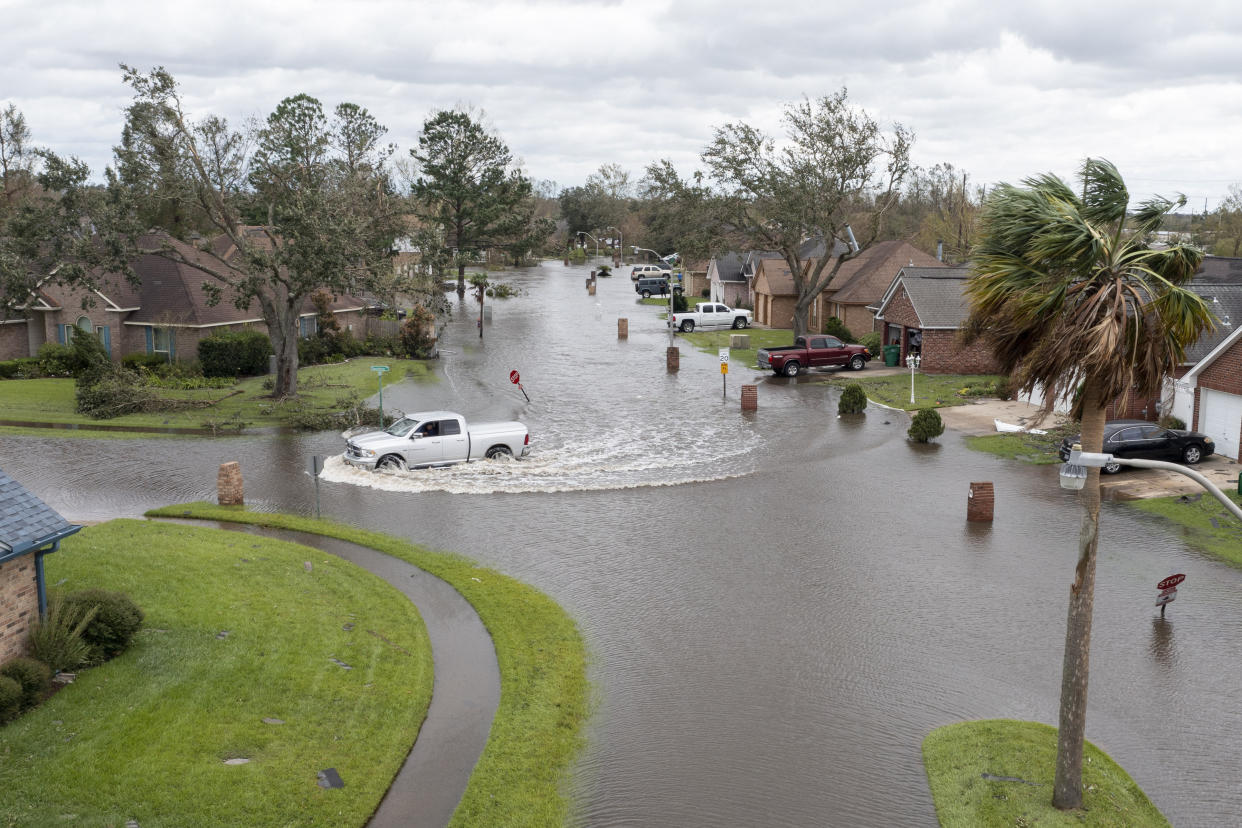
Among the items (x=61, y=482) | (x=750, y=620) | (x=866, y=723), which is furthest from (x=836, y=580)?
(x=61, y=482)

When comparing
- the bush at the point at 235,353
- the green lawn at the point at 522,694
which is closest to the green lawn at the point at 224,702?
the green lawn at the point at 522,694

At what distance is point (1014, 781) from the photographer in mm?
11852

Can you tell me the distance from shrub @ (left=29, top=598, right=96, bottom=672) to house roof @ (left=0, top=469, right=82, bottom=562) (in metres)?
1.00

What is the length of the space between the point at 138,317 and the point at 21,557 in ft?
112

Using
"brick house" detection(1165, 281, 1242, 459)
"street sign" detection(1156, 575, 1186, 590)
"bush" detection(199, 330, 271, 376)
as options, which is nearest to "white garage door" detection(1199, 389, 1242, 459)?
"brick house" detection(1165, 281, 1242, 459)

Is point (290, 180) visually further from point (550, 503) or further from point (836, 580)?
point (836, 580)

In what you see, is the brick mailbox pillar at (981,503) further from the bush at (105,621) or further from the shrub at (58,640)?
the shrub at (58,640)

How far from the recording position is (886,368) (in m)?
47.8

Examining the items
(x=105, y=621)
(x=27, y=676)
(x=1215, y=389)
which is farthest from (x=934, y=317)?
(x=27, y=676)

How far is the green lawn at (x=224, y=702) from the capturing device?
10961mm

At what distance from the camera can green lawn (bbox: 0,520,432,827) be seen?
36.0ft

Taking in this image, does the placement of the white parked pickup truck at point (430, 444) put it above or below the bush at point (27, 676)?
above

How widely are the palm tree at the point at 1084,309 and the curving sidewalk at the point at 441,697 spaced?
724 centimetres

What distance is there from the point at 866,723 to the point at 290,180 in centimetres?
3104
